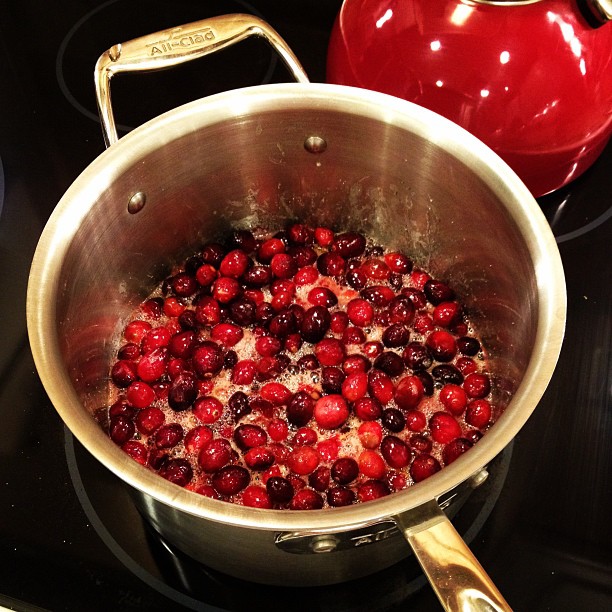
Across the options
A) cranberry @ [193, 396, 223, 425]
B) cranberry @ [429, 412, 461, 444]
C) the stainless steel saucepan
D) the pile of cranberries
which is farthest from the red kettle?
cranberry @ [193, 396, 223, 425]

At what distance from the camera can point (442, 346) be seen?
923mm

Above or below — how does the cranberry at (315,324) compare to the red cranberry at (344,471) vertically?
above

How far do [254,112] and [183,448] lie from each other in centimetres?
39

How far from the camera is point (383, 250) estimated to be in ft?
3.39

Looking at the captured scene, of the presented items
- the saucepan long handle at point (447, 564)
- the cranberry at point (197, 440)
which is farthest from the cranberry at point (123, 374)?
the saucepan long handle at point (447, 564)

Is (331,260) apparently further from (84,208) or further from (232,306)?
(84,208)

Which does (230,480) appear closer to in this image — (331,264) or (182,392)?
(182,392)

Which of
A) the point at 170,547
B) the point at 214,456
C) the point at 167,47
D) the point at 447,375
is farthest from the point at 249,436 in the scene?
the point at 167,47

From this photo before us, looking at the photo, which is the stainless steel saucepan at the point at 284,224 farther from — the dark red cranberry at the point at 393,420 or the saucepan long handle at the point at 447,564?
the dark red cranberry at the point at 393,420

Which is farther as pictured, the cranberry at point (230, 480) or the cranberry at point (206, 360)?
the cranberry at point (206, 360)

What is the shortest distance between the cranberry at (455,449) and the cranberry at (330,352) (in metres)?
0.18

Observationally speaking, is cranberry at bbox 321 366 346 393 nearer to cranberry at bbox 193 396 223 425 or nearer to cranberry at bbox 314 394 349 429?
cranberry at bbox 314 394 349 429

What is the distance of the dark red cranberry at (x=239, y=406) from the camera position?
34.3 inches

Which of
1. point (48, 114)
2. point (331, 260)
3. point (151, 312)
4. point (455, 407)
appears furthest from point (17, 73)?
point (455, 407)
